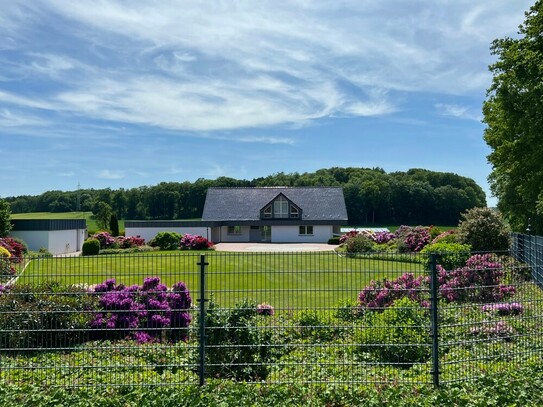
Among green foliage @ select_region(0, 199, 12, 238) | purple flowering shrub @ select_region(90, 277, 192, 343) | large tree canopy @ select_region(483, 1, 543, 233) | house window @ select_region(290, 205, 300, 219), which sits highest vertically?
large tree canopy @ select_region(483, 1, 543, 233)

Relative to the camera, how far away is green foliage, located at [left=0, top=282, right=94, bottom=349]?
792cm

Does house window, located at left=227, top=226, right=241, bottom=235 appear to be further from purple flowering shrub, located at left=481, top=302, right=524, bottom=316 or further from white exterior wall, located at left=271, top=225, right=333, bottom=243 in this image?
purple flowering shrub, located at left=481, top=302, right=524, bottom=316

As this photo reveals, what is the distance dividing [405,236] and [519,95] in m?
15.7

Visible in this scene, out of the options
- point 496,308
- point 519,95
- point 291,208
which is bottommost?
point 496,308

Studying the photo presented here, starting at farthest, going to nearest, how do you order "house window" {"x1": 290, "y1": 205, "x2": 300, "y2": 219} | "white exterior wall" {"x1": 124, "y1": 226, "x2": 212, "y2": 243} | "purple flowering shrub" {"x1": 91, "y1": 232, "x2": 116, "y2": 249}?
1. "house window" {"x1": 290, "y1": 205, "x2": 300, "y2": 219}
2. "white exterior wall" {"x1": 124, "y1": 226, "x2": 212, "y2": 243}
3. "purple flowering shrub" {"x1": 91, "y1": 232, "x2": 116, "y2": 249}

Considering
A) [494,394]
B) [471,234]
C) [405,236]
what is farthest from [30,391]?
[405,236]

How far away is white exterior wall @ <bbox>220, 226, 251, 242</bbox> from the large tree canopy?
29.3m

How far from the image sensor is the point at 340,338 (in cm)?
788

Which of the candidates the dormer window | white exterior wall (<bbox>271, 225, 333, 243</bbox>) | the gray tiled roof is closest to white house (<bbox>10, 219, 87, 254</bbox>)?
the gray tiled roof

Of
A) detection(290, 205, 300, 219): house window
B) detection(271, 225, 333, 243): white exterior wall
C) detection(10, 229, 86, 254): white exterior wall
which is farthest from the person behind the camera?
detection(290, 205, 300, 219): house window

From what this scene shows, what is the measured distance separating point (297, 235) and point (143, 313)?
41137 mm

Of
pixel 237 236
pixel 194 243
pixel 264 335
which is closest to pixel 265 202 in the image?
pixel 237 236

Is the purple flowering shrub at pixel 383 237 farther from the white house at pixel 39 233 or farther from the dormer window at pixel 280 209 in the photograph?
the white house at pixel 39 233

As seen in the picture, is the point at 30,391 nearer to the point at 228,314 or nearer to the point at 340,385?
the point at 228,314
